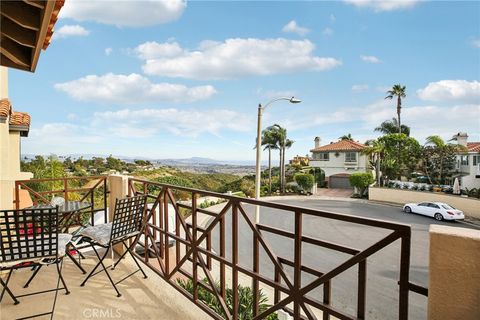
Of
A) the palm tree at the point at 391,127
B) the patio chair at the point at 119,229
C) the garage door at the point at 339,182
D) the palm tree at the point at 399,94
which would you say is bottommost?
the garage door at the point at 339,182

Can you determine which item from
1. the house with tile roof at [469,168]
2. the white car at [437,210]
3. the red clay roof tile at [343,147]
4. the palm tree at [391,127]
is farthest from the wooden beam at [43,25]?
the palm tree at [391,127]

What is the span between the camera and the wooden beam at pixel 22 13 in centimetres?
190

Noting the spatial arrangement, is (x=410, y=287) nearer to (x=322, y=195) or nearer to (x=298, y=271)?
(x=298, y=271)

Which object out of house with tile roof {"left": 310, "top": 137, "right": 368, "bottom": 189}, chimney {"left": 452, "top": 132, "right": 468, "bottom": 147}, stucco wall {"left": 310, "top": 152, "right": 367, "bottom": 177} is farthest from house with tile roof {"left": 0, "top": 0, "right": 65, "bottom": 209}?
chimney {"left": 452, "top": 132, "right": 468, "bottom": 147}

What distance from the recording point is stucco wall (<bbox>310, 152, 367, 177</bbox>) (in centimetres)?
2820

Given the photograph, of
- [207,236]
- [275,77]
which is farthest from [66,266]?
[275,77]

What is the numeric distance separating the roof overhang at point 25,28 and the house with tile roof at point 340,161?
92.3ft

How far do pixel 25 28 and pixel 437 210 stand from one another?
19053mm

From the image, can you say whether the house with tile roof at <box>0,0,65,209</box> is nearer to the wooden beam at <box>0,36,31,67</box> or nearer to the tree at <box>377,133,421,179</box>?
the wooden beam at <box>0,36,31,67</box>

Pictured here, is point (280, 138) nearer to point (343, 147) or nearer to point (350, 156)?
point (343, 147)

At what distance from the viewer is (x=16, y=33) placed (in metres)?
2.23

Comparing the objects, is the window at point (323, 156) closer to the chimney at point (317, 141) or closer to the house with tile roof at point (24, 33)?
the chimney at point (317, 141)

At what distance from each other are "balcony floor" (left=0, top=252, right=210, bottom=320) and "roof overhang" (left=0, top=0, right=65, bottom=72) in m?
2.19

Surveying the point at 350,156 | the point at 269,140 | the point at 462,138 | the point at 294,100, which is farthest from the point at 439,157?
the point at 294,100
